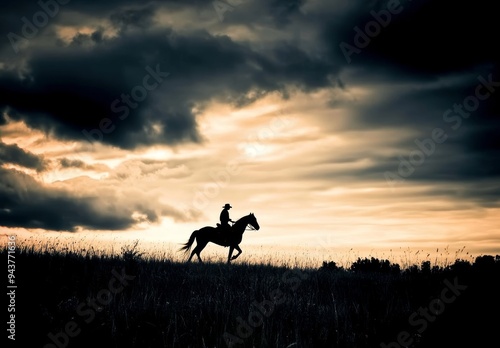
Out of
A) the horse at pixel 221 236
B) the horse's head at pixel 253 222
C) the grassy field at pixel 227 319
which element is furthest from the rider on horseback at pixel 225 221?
the grassy field at pixel 227 319

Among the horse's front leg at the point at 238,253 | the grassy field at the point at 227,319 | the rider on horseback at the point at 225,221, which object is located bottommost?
the grassy field at the point at 227,319

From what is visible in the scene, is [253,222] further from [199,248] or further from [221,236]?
[199,248]

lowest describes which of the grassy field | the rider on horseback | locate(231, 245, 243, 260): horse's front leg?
the grassy field

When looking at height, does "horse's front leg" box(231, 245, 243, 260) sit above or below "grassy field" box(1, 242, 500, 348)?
above

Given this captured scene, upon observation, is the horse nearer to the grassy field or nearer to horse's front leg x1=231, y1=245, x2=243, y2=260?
horse's front leg x1=231, y1=245, x2=243, y2=260

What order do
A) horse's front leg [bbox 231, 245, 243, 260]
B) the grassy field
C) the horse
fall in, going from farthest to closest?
the horse → horse's front leg [bbox 231, 245, 243, 260] → the grassy field

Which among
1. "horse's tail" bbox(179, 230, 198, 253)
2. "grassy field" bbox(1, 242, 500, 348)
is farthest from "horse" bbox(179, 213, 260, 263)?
"grassy field" bbox(1, 242, 500, 348)

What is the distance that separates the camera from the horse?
22828 millimetres

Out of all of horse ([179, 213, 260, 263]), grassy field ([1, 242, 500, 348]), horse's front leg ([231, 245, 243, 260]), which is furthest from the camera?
horse ([179, 213, 260, 263])

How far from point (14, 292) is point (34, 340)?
2.34m

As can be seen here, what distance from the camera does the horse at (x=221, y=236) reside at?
899 inches

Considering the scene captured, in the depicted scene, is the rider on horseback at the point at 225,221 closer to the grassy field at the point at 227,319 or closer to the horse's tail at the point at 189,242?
the horse's tail at the point at 189,242

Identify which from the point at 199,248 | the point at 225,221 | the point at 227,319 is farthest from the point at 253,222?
the point at 227,319

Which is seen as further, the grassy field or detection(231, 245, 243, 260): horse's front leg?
detection(231, 245, 243, 260): horse's front leg
